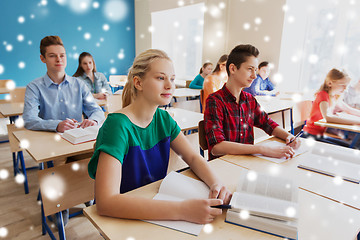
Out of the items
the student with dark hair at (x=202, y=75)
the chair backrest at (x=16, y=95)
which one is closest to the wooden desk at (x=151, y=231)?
the chair backrest at (x=16, y=95)

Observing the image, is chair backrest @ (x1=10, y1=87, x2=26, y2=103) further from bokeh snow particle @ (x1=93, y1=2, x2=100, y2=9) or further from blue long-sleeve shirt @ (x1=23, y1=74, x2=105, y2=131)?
bokeh snow particle @ (x1=93, y1=2, x2=100, y2=9)

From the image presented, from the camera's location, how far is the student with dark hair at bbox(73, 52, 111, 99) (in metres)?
3.46

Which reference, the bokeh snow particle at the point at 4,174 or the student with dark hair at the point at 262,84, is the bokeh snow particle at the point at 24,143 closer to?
the bokeh snow particle at the point at 4,174

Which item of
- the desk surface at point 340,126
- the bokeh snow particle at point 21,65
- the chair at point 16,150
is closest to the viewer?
the chair at point 16,150

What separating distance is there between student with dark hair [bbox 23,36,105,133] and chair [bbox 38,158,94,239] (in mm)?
Answer: 367

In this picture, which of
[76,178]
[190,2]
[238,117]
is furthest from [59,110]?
[190,2]

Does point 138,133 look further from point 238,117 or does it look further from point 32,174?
point 32,174

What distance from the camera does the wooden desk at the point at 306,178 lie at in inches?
37.3

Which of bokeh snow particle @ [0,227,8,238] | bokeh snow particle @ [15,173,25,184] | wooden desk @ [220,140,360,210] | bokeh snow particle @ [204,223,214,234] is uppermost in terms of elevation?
bokeh snow particle @ [204,223,214,234]

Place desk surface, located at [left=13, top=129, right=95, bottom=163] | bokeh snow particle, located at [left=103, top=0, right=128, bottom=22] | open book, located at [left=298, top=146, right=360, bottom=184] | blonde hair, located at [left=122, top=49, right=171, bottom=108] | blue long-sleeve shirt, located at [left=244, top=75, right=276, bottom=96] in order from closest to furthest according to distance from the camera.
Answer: blonde hair, located at [left=122, top=49, right=171, bottom=108] → open book, located at [left=298, top=146, right=360, bottom=184] → desk surface, located at [left=13, top=129, right=95, bottom=163] → blue long-sleeve shirt, located at [left=244, top=75, right=276, bottom=96] → bokeh snow particle, located at [left=103, top=0, right=128, bottom=22]

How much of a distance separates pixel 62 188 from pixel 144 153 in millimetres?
718

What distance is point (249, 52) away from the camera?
5.09 feet

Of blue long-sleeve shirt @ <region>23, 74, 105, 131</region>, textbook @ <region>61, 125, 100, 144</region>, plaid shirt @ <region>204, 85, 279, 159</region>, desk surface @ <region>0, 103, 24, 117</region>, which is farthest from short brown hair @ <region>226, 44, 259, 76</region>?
desk surface @ <region>0, 103, 24, 117</region>

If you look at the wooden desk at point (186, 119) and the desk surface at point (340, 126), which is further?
the desk surface at point (340, 126)
